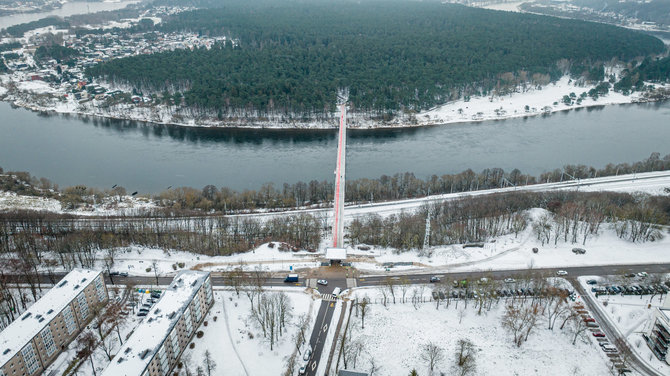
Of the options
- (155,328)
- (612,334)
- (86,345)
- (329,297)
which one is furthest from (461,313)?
(86,345)

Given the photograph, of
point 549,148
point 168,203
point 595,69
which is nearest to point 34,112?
point 168,203

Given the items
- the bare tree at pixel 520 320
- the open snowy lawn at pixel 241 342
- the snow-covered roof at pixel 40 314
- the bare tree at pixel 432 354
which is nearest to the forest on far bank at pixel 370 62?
the open snowy lawn at pixel 241 342

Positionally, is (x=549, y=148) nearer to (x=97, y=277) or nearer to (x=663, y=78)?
(x=663, y=78)

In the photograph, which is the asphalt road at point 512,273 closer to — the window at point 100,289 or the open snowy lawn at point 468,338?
the open snowy lawn at point 468,338

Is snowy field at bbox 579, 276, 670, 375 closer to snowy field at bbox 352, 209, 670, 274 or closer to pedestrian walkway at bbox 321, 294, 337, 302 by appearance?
snowy field at bbox 352, 209, 670, 274

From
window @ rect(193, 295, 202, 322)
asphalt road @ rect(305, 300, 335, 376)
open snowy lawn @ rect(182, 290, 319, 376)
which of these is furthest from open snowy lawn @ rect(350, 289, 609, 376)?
window @ rect(193, 295, 202, 322)

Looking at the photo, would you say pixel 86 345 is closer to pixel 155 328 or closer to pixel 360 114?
pixel 155 328

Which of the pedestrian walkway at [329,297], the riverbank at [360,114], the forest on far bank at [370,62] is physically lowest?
the pedestrian walkway at [329,297]
